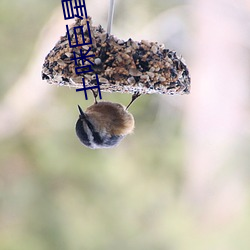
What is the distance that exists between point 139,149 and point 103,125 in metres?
2.20

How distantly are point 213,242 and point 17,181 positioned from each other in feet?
4.76

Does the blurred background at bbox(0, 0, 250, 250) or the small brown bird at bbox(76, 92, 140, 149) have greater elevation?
the blurred background at bbox(0, 0, 250, 250)

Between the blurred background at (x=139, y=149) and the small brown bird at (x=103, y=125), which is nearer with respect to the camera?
the small brown bird at (x=103, y=125)

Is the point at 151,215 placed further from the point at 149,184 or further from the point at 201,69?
the point at 201,69

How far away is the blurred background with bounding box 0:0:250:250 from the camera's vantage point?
309 cm

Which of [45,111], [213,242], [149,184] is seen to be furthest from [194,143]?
[45,111]

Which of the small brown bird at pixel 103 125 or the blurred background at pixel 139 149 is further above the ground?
the blurred background at pixel 139 149

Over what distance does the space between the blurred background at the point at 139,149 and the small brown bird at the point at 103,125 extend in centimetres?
169

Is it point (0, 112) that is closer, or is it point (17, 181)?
point (0, 112)

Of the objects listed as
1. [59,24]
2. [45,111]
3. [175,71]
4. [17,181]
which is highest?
[59,24]

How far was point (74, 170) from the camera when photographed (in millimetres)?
3387

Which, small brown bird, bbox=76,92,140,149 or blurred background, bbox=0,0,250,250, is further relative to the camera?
blurred background, bbox=0,0,250,250

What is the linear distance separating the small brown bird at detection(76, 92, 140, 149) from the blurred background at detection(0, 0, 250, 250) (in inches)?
66.6

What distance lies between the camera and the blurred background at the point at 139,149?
3.09 metres
